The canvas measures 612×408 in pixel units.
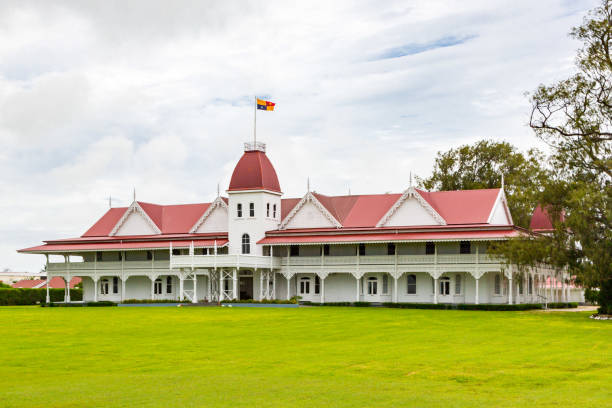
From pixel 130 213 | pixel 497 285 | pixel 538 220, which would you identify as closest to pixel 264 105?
pixel 130 213

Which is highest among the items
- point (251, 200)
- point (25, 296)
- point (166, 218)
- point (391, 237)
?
point (251, 200)

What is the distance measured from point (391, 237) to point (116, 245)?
928 inches

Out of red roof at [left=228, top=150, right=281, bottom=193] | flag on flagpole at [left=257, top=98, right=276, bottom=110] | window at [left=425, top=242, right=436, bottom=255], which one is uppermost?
flag on flagpole at [left=257, top=98, right=276, bottom=110]

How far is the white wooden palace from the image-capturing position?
57.2 metres

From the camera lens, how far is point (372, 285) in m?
60.8

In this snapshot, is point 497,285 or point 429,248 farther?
point 429,248

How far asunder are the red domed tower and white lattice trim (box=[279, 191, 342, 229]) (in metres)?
1.11

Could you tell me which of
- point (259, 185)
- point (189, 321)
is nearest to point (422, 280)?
point (259, 185)

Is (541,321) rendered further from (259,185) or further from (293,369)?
(259,185)

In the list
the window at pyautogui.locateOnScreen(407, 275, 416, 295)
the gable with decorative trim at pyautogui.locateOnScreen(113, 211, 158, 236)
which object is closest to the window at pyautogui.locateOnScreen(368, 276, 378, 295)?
the window at pyautogui.locateOnScreen(407, 275, 416, 295)

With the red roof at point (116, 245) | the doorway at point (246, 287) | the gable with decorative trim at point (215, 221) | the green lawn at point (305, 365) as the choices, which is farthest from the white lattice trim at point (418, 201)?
the green lawn at point (305, 365)

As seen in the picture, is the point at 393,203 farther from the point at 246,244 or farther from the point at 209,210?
the point at 209,210

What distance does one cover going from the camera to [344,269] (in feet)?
195

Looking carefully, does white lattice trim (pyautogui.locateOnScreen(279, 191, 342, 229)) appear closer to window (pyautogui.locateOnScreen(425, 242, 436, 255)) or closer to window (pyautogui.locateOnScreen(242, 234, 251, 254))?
window (pyautogui.locateOnScreen(242, 234, 251, 254))
